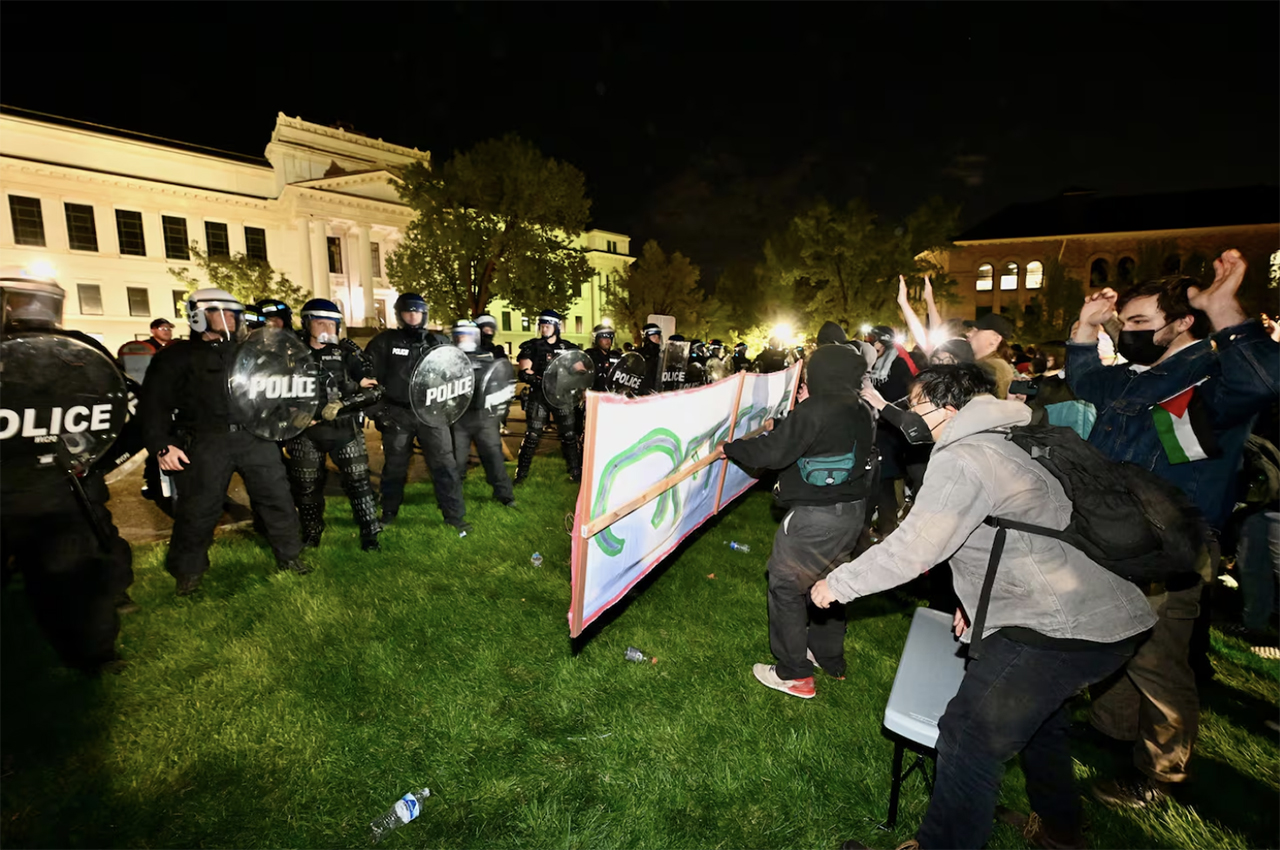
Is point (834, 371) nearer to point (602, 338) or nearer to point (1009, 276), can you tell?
point (602, 338)

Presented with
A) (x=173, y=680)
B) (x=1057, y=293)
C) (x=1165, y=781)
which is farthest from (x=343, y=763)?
(x=1057, y=293)

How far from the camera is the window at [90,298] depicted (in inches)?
1609

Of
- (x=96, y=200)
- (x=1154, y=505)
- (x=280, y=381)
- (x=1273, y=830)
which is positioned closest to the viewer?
(x=1154, y=505)

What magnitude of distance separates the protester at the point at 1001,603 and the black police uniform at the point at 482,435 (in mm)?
5594

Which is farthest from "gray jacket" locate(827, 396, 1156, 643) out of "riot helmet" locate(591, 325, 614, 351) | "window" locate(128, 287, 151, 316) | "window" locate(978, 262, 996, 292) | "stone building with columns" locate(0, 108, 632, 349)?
"window" locate(128, 287, 151, 316)

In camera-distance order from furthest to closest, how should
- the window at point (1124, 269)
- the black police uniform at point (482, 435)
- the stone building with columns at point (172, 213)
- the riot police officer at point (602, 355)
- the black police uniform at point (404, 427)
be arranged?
1. the window at point (1124, 269)
2. the stone building with columns at point (172, 213)
3. the riot police officer at point (602, 355)
4. the black police uniform at point (482, 435)
5. the black police uniform at point (404, 427)

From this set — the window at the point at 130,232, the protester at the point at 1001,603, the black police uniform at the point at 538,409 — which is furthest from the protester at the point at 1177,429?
the window at the point at 130,232

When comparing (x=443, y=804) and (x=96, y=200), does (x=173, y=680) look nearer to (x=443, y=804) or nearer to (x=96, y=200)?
(x=443, y=804)

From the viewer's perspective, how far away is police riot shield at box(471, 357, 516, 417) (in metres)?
6.94

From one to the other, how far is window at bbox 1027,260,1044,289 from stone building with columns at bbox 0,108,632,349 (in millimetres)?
36126

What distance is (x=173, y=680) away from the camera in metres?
3.50

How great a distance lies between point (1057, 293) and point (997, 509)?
44465 mm

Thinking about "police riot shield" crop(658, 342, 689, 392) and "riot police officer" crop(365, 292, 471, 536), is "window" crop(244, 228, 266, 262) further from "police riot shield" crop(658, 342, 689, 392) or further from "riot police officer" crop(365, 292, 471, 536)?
"riot police officer" crop(365, 292, 471, 536)

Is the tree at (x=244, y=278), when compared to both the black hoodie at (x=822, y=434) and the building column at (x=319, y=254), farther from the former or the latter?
the black hoodie at (x=822, y=434)
